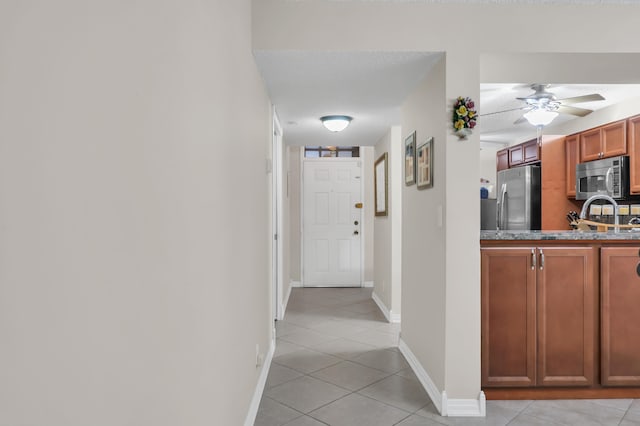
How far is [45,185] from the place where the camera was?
2.08 ft

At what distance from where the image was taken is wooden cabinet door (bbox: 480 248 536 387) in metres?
→ 2.72

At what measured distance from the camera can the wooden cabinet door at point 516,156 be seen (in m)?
6.33

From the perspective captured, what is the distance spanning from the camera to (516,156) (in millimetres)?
6488

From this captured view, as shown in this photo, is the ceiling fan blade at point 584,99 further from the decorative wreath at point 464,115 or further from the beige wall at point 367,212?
the beige wall at point 367,212

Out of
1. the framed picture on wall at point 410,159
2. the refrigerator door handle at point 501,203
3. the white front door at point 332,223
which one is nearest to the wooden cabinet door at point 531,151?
the refrigerator door handle at point 501,203

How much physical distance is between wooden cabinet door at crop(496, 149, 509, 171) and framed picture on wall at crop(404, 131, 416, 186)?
387cm

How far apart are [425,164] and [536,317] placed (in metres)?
1.19

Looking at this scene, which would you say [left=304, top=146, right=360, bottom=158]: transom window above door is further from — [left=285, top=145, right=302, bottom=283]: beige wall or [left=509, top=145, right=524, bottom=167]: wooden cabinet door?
[left=509, top=145, right=524, bottom=167]: wooden cabinet door

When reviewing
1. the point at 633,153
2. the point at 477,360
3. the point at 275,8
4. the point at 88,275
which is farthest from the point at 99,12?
the point at 633,153

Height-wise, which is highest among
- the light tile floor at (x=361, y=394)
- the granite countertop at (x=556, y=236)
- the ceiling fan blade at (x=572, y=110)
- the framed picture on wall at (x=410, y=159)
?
the ceiling fan blade at (x=572, y=110)

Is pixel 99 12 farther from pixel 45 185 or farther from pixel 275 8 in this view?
pixel 275 8

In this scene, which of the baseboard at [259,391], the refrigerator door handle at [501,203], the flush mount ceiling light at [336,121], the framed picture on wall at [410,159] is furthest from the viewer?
the refrigerator door handle at [501,203]

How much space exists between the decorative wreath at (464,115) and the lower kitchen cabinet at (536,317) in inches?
31.3

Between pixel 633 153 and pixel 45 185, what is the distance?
17.0 ft
